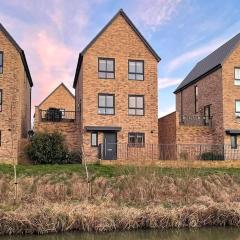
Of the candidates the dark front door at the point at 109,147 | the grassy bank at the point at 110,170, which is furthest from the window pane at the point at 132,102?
the grassy bank at the point at 110,170

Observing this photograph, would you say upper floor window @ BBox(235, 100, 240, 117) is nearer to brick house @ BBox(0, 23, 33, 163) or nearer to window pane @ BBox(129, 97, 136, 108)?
window pane @ BBox(129, 97, 136, 108)

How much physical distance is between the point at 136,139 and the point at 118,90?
13.2 feet

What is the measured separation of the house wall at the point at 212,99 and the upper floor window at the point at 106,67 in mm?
9000

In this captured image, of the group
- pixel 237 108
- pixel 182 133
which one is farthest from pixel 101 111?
pixel 237 108

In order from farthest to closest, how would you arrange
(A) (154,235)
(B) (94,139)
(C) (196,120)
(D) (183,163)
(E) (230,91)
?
1. (C) (196,120)
2. (E) (230,91)
3. (B) (94,139)
4. (D) (183,163)
5. (A) (154,235)

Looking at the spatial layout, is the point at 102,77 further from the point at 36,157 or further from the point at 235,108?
the point at 235,108

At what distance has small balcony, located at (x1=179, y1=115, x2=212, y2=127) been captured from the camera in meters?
39.8

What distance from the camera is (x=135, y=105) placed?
119 feet

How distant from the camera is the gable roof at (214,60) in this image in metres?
38.8

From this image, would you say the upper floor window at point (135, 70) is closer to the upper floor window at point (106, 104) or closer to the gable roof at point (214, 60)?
the upper floor window at point (106, 104)

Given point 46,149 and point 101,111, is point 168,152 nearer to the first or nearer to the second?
point 101,111

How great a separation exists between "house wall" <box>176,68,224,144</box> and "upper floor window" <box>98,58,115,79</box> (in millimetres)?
9000

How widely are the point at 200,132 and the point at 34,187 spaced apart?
17174 millimetres

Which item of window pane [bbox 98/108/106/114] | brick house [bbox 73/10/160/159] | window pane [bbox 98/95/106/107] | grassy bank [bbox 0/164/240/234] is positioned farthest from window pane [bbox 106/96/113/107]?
grassy bank [bbox 0/164/240/234]
